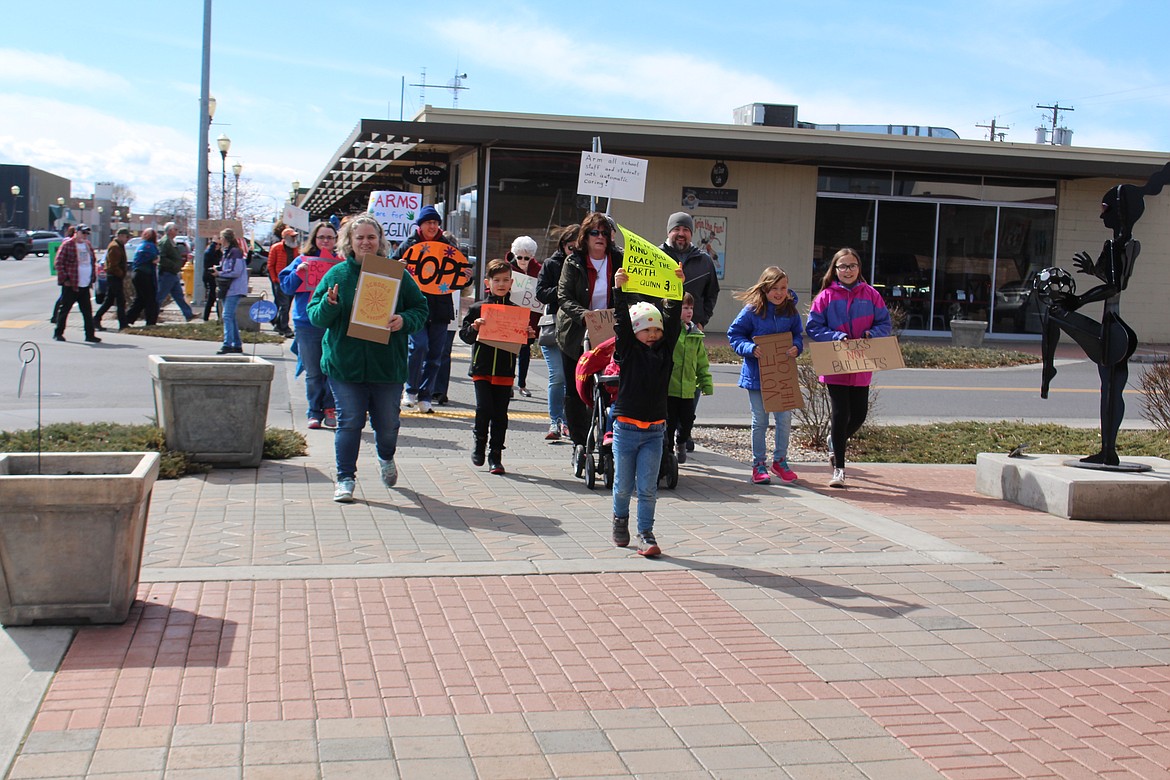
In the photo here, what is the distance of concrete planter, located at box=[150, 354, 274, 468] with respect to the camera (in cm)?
849

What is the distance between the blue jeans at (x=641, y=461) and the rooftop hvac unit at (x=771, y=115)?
22.2m

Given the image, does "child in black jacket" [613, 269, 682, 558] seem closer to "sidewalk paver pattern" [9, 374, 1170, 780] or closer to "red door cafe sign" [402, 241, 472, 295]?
"sidewalk paver pattern" [9, 374, 1170, 780]

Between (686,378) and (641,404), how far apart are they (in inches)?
97.4

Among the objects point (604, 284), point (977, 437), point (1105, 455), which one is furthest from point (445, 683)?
point (977, 437)

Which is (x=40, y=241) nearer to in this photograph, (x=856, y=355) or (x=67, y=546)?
(x=856, y=355)

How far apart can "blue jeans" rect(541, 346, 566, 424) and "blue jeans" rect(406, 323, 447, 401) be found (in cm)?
196

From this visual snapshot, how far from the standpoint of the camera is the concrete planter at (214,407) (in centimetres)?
849

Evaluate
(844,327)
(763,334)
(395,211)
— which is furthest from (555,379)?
(395,211)

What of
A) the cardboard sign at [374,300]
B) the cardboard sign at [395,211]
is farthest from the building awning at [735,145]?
the cardboard sign at [374,300]

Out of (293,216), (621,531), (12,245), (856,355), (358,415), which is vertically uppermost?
(12,245)

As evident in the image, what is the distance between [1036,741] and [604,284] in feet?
17.4

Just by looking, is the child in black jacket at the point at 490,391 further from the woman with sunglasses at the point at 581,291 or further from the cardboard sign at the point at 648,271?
the cardboard sign at the point at 648,271

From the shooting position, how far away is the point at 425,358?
12.4 metres

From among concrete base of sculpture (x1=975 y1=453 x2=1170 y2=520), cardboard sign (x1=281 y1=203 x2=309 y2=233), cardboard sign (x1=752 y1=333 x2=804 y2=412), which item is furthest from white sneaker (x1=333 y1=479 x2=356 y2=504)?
cardboard sign (x1=281 y1=203 x2=309 y2=233)
